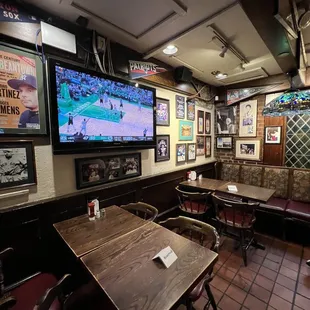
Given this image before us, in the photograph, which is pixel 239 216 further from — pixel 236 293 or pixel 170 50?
pixel 170 50

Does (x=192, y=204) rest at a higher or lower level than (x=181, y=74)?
lower

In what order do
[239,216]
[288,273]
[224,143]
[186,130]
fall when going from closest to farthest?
[288,273]
[239,216]
[186,130]
[224,143]

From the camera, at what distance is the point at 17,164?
1504 millimetres

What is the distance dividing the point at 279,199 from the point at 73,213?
3.21 metres

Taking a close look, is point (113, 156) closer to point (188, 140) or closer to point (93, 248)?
point (93, 248)

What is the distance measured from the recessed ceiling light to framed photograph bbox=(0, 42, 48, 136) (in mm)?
1438

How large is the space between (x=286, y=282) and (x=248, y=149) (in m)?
2.42

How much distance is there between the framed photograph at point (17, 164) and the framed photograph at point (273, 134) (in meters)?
3.79

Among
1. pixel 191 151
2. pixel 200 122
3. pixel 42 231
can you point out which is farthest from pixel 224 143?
pixel 42 231

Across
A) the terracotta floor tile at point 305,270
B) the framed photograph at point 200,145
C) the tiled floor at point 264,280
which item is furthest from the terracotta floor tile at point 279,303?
the framed photograph at point 200,145

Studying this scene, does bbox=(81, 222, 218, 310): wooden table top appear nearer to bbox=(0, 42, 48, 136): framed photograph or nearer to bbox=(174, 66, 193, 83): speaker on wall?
A: bbox=(0, 42, 48, 136): framed photograph

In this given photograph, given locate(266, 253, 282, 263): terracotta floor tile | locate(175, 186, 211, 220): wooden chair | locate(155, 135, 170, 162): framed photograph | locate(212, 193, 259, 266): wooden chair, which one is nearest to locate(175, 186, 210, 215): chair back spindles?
locate(175, 186, 211, 220): wooden chair

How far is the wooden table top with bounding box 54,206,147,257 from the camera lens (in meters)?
1.31

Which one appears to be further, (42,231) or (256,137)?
(256,137)
